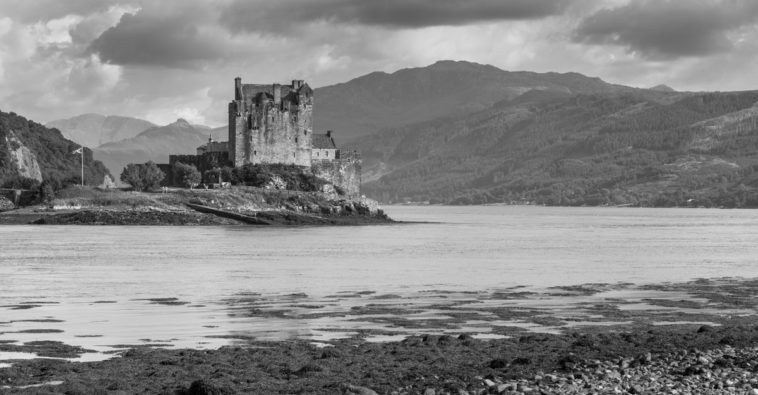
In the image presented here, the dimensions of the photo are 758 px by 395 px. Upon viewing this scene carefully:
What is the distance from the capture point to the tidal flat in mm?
21281

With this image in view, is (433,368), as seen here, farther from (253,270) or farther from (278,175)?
(278,175)

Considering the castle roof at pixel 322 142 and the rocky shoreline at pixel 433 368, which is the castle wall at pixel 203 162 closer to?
the castle roof at pixel 322 142

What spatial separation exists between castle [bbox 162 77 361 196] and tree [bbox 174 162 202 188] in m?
3.33

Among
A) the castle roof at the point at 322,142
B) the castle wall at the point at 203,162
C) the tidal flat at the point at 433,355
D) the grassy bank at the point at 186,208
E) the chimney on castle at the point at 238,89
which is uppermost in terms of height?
the chimney on castle at the point at 238,89

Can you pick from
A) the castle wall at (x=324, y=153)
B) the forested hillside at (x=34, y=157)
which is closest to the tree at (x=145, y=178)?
the forested hillside at (x=34, y=157)

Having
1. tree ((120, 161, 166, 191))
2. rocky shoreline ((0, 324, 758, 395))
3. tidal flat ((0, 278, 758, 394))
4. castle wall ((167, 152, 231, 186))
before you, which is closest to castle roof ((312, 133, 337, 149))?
castle wall ((167, 152, 231, 186))

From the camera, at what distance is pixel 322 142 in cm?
15288

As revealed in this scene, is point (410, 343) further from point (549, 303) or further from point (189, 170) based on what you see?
point (189, 170)

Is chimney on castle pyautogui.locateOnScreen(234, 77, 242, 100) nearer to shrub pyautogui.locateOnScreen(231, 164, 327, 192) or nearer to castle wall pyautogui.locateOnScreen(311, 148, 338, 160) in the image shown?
shrub pyautogui.locateOnScreen(231, 164, 327, 192)

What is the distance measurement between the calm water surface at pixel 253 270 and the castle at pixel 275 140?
3382cm

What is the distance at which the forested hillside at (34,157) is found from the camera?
159875 millimetres

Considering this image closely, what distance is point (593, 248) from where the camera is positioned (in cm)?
8638

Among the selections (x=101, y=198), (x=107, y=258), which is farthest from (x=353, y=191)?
(x=107, y=258)

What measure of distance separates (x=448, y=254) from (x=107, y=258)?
76.3 feet
